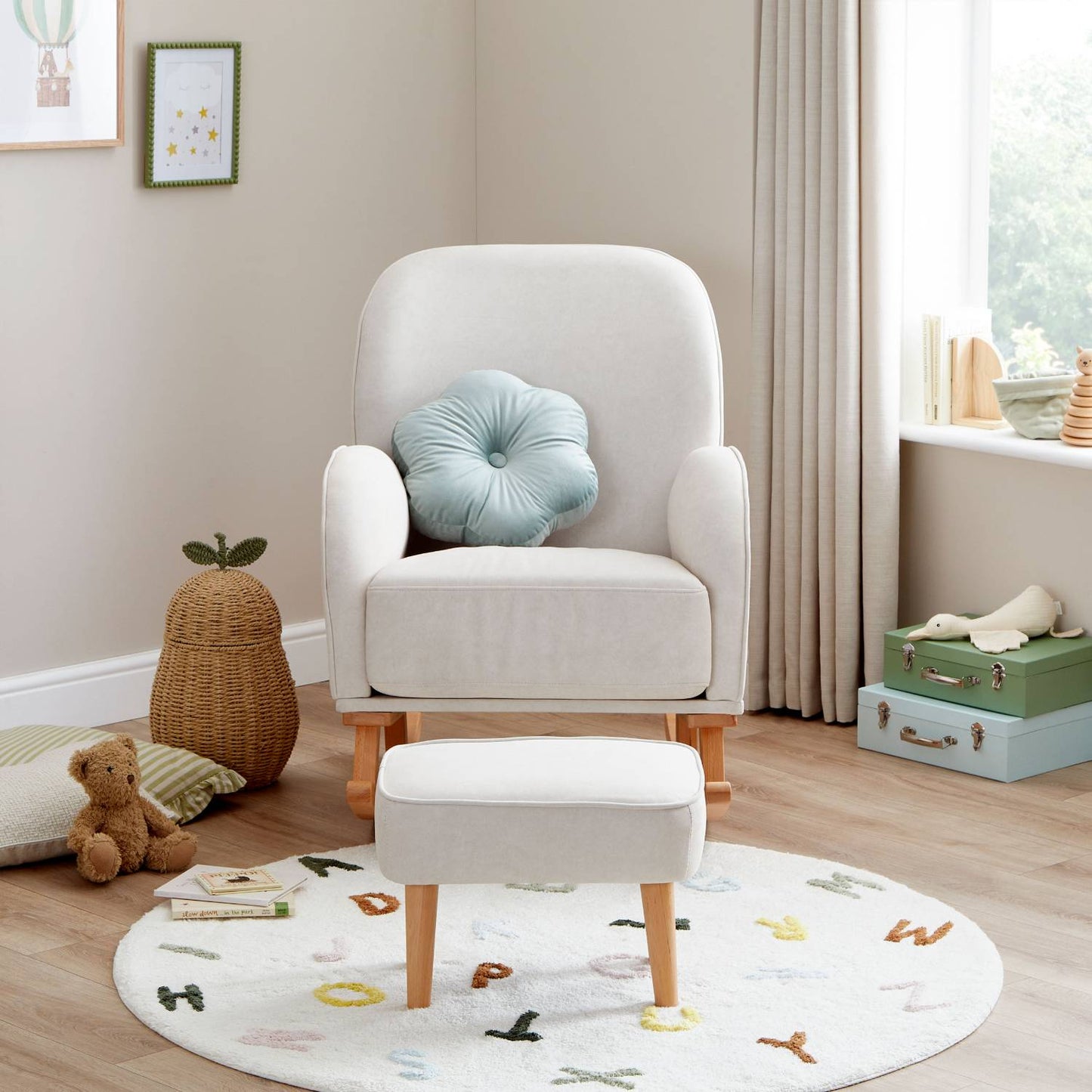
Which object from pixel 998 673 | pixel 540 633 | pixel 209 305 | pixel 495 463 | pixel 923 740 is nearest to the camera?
pixel 540 633

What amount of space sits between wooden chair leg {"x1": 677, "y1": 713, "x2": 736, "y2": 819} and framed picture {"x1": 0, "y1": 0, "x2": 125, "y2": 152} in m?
1.70

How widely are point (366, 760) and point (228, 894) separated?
308 mm

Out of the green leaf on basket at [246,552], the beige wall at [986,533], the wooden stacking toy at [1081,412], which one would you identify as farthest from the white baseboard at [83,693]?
the wooden stacking toy at [1081,412]

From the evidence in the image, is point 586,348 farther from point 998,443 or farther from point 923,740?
point 923,740

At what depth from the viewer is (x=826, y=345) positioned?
11.1ft

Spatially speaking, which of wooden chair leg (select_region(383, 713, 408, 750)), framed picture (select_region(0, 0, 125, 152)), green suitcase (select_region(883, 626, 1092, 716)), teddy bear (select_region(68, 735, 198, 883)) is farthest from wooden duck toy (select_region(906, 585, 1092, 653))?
framed picture (select_region(0, 0, 125, 152))

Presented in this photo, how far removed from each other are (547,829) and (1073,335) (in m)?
1.92

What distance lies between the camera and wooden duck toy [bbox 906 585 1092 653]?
3.22 meters

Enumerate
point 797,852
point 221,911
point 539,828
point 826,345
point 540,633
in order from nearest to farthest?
point 539,828 → point 221,911 → point 540,633 → point 797,852 → point 826,345

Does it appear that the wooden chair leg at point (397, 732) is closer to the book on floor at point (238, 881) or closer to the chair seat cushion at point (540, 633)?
the chair seat cushion at point (540, 633)

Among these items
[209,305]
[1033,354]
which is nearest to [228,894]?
[209,305]

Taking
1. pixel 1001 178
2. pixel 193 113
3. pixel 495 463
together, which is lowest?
pixel 495 463

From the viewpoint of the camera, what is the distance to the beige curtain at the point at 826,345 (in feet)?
10.8

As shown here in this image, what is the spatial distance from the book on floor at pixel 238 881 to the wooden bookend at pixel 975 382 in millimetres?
1743
